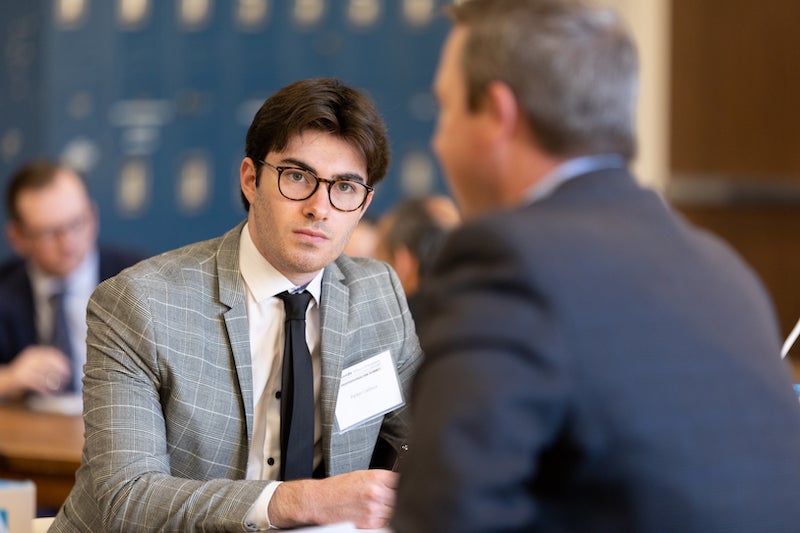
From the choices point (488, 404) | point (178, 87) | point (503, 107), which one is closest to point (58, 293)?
point (178, 87)

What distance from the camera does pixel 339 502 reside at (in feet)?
5.62

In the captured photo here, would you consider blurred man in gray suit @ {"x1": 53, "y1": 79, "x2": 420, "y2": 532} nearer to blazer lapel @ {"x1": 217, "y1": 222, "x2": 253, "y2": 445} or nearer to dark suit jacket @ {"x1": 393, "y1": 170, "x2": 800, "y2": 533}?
blazer lapel @ {"x1": 217, "y1": 222, "x2": 253, "y2": 445}

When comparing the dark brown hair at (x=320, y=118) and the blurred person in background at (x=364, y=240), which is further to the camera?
the blurred person in background at (x=364, y=240)

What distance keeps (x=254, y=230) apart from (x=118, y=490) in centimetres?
59

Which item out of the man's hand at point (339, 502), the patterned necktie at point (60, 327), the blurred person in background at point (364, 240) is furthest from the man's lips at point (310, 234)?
the blurred person in background at point (364, 240)

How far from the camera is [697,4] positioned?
623 centimetres

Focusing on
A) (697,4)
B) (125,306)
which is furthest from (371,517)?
(697,4)

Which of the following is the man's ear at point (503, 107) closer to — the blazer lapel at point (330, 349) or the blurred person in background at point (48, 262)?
the blazer lapel at point (330, 349)

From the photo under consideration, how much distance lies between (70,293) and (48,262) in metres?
0.17

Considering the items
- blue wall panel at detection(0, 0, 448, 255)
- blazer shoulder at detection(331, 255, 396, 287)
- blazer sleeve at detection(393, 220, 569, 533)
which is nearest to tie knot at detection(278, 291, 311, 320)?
blazer shoulder at detection(331, 255, 396, 287)

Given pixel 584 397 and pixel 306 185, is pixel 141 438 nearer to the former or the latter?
pixel 306 185

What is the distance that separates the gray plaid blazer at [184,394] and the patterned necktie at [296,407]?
0.03 metres

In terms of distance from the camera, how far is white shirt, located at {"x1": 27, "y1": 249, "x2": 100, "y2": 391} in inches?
169

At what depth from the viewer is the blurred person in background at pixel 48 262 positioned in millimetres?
4324
